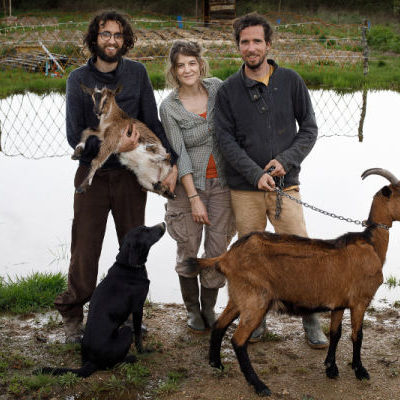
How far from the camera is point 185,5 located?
34312 mm

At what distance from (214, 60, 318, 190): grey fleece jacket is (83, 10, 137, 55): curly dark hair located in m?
0.79

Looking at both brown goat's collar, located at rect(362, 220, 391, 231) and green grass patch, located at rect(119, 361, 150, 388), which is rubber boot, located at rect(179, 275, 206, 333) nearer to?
green grass patch, located at rect(119, 361, 150, 388)

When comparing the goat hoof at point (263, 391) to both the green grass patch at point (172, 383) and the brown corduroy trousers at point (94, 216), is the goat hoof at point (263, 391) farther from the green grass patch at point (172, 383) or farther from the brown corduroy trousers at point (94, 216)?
the brown corduroy trousers at point (94, 216)

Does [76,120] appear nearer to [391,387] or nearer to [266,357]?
[266,357]

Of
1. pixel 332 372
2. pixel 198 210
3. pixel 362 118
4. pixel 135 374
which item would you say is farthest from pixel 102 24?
pixel 362 118

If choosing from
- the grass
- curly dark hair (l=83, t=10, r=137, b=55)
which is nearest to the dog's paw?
curly dark hair (l=83, t=10, r=137, b=55)

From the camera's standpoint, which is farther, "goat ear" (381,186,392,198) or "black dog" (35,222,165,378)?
"black dog" (35,222,165,378)

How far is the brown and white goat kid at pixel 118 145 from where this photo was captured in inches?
164

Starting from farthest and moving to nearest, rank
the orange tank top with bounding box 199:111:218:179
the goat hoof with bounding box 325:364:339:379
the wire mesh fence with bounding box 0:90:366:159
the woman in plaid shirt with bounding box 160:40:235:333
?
1. the wire mesh fence with bounding box 0:90:366:159
2. the orange tank top with bounding box 199:111:218:179
3. the woman in plaid shirt with bounding box 160:40:235:333
4. the goat hoof with bounding box 325:364:339:379

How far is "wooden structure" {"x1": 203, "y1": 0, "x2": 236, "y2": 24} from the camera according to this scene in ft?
84.5

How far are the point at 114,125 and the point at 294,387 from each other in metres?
2.23

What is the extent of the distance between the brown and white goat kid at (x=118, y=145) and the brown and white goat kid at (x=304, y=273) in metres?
0.89

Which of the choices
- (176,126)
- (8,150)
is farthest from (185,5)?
(176,126)

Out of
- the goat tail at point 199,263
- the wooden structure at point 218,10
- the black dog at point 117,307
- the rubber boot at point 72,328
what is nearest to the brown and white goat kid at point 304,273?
the goat tail at point 199,263
